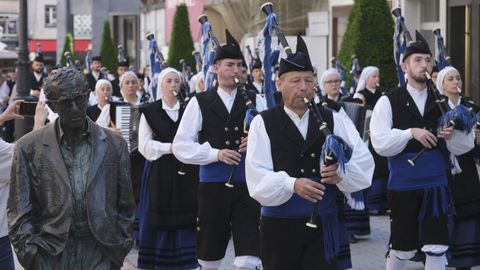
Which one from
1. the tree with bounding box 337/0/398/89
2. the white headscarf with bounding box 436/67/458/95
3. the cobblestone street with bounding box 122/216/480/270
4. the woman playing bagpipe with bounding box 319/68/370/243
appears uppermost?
the tree with bounding box 337/0/398/89

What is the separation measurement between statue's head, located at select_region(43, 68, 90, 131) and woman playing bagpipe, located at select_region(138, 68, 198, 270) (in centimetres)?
454

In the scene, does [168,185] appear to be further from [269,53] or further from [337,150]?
[337,150]

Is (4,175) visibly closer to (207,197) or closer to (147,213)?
(207,197)

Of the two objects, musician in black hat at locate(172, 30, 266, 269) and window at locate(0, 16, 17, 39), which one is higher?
window at locate(0, 16, 17, 39)

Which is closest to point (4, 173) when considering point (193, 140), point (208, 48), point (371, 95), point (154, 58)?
point (193, 140)

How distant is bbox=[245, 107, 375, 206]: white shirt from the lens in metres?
6.22

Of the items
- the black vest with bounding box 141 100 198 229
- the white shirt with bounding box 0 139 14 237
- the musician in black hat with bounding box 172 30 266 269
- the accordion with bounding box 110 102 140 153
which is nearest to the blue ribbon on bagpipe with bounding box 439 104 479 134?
the musician in black hat with bounding box 172 30 266 269

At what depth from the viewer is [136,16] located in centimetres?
4534

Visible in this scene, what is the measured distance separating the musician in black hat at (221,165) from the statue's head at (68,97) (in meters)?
3.42

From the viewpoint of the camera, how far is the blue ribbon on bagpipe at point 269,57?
8.84 m

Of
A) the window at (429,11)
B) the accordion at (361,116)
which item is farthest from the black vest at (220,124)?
the window at (429,11)

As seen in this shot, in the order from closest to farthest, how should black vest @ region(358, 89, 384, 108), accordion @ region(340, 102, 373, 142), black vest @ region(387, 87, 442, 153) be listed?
black vest @ region(387, 87, 442, 153) → accordion @ region(340, 102, 373, 142) → black vest @ region(358, 89, 384, 108)

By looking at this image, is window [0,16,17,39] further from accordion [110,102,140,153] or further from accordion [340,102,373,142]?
accordion [110,102,140,153]

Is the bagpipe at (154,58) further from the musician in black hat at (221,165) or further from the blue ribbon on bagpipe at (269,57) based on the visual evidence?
the musician in black hat at (221,165)
